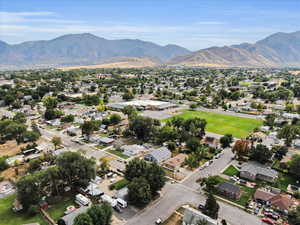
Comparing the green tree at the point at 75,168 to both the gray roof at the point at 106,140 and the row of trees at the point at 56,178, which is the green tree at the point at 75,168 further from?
the gray roof at the point at 106,140

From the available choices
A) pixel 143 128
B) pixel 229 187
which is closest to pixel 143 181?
pixel 229 187

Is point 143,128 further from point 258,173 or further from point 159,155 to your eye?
point 258,173

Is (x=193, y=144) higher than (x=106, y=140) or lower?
higher

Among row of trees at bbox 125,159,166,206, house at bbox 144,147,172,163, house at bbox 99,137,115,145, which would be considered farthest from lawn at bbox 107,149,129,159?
row of trees at bbox 125,159,166,206

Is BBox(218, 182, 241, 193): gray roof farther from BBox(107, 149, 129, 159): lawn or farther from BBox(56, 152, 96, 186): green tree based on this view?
BBox(107, 149, 129, 159): lawn

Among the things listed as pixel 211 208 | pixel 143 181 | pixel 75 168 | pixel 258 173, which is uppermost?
pixel 75 168

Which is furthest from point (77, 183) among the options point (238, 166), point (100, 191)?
point (238, 166)
